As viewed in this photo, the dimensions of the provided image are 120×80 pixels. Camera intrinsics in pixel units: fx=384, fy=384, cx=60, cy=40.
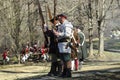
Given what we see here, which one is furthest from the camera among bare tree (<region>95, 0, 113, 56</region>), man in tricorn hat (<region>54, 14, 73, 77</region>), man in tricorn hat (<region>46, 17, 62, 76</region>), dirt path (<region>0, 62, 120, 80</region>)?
bare tree (<region>95, 0, 113, 56</region>)

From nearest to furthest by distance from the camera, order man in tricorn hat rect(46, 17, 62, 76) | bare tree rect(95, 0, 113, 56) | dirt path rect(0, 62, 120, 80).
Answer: man in tricorn hat rect(46, 17, 62, 76)
dirt path rect(0, 62, 120, 80)
bare tree rect(95, 0, 113, 56)

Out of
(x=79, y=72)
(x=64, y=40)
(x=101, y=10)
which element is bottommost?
(x=79, y=72)

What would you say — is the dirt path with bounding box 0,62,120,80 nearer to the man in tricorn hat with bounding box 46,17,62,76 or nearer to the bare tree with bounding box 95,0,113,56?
the man in tricorn hat with bounding box 46,17,62,76

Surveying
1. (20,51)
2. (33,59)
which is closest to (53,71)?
(33,59)

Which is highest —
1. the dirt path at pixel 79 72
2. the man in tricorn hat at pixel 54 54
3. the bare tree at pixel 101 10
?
the bare tree at pixel 101 10

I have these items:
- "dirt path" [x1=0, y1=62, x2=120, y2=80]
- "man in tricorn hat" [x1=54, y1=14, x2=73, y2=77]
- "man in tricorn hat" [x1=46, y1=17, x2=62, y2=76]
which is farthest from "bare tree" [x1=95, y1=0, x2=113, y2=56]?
"man in tricorn hat" [x1=54, y1=14, x2=73, y2=77]

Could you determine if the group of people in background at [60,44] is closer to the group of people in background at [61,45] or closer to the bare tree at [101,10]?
the group of people in background at [61,45]

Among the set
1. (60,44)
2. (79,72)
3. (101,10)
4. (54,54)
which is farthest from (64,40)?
(101,10)

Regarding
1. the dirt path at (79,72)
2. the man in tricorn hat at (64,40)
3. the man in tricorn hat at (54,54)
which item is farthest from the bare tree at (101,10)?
the man in tricorn hat at (64,40)

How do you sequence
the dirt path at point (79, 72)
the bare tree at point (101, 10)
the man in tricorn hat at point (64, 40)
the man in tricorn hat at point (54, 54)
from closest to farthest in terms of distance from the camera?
the man in tricorn hat at point (64, 40) → the man in tricorn hat at point (54, 54) → the dirt path at point (79, 72) → the bare tree at point (101, 10)

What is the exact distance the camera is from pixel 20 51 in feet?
111

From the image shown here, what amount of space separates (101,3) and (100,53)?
5.11 meters

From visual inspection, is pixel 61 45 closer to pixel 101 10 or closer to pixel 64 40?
pixel 64 40

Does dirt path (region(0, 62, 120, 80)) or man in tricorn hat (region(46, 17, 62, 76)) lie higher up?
man in tricorn hat (region(46, 17, 62, 76))
